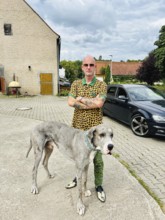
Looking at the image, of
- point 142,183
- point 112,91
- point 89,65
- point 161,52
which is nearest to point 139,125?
point 112,91

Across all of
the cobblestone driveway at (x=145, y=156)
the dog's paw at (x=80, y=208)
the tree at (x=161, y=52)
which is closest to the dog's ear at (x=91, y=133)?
the dog's paw at (x=80, y=208)

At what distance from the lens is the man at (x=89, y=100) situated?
3270mm

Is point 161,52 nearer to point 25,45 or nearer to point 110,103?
point 25,45

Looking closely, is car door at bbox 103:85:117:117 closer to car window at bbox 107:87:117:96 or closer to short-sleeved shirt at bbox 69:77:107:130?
car window at bbox 107:87:117:96

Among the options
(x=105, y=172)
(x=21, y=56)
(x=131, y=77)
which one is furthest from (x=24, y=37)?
(x=131, y=77)

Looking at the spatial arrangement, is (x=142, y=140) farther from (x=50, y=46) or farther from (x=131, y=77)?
(x=131, y=77)

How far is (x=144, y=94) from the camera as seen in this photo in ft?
27.0

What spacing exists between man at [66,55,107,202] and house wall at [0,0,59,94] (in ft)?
58.1

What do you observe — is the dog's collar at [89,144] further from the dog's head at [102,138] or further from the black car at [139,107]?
the black car at [139,107]

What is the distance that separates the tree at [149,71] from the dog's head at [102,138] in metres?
40.1

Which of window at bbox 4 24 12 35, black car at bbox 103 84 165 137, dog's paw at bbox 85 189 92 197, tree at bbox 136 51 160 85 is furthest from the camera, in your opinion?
tree at bbox 136 51 160 85

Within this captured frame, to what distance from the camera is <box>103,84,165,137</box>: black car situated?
6621 mm

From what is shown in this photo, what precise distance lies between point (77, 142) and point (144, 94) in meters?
5.67

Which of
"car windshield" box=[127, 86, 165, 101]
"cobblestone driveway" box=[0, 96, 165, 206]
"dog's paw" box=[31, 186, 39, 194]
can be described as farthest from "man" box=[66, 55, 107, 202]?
"car windshield" box=[127, 86, 165, 101]
